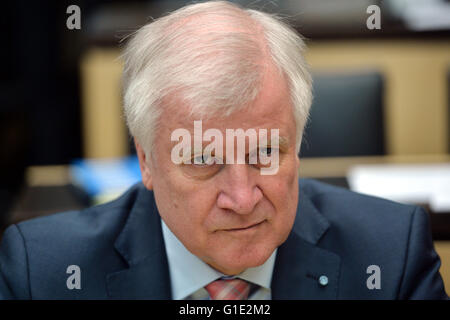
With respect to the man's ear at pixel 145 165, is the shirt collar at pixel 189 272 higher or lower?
lower

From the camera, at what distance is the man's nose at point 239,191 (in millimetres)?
1140

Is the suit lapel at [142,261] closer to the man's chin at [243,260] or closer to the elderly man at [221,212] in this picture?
the elderly man at [221,212]

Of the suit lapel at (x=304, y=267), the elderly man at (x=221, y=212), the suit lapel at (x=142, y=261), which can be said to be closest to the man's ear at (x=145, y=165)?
the elderly man at (x=221, y=212)

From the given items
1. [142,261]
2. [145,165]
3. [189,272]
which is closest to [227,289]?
[189,272]

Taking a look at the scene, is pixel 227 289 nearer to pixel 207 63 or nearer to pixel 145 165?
pixel 145 165

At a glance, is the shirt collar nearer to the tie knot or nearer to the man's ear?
the tie knot

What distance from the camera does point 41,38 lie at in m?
4.58

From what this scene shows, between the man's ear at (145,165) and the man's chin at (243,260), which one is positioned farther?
the man's ear at (145,165)

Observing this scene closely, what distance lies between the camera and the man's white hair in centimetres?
113

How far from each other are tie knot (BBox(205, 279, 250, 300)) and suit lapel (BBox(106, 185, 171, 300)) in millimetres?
104

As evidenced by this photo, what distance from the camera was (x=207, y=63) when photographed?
115 cm

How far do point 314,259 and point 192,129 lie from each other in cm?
47

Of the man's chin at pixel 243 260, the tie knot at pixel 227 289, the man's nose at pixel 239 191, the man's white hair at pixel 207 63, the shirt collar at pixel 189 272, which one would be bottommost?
the tie knot at pixel 227 289

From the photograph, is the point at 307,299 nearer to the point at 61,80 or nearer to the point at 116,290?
the point at 116,290
